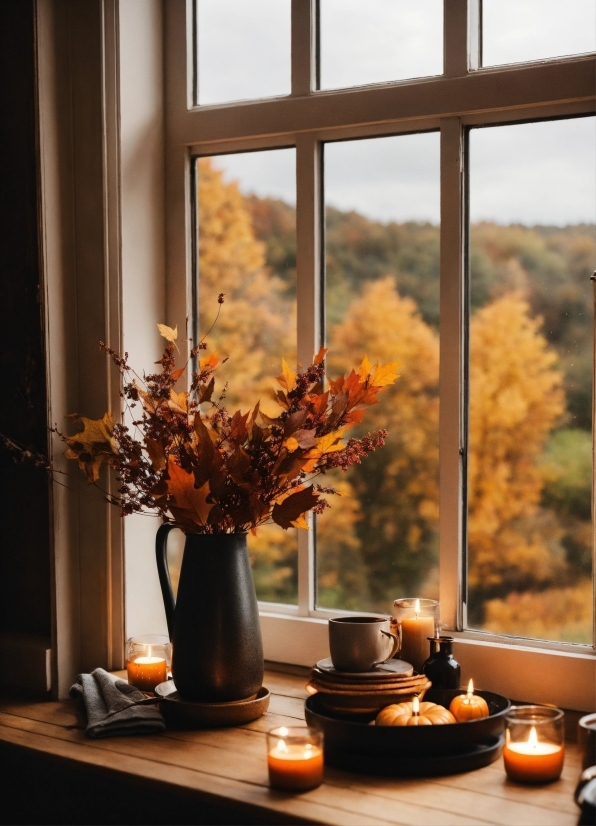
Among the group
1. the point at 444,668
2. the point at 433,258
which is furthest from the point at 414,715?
the point at 433,258

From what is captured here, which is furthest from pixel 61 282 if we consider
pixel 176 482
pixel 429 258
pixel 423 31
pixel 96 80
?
pixel 423 31

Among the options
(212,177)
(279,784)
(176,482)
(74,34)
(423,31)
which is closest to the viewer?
(279,784)

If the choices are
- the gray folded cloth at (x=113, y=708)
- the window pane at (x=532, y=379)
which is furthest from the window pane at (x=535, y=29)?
the gray folded cloth at (x=113, y=708)

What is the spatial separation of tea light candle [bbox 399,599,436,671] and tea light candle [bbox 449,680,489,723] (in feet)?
0.54

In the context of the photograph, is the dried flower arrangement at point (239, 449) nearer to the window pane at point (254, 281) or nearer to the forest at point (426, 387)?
the forest at point (426, 387)

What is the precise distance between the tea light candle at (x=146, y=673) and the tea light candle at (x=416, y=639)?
49 centimetres

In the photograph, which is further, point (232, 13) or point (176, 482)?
point (232, 13)

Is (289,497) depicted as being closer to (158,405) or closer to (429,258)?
(158,405)

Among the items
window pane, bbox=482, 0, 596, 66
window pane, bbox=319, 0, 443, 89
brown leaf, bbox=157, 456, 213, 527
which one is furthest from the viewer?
window pane, bbox=319, 0, 443, 89

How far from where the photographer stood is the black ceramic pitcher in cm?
168

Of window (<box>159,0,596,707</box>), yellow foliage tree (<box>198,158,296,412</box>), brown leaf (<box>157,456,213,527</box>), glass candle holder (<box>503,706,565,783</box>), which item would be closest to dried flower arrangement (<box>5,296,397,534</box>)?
brown leaf (<box>157,456,213,527</box>)

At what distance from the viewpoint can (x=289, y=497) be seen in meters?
1.65

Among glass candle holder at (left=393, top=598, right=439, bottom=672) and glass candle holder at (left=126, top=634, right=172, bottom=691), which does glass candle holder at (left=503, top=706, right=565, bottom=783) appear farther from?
glass candle holder at (left=126, top=634, right=172, bottom=691)

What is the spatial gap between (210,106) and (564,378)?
0.98 meters
